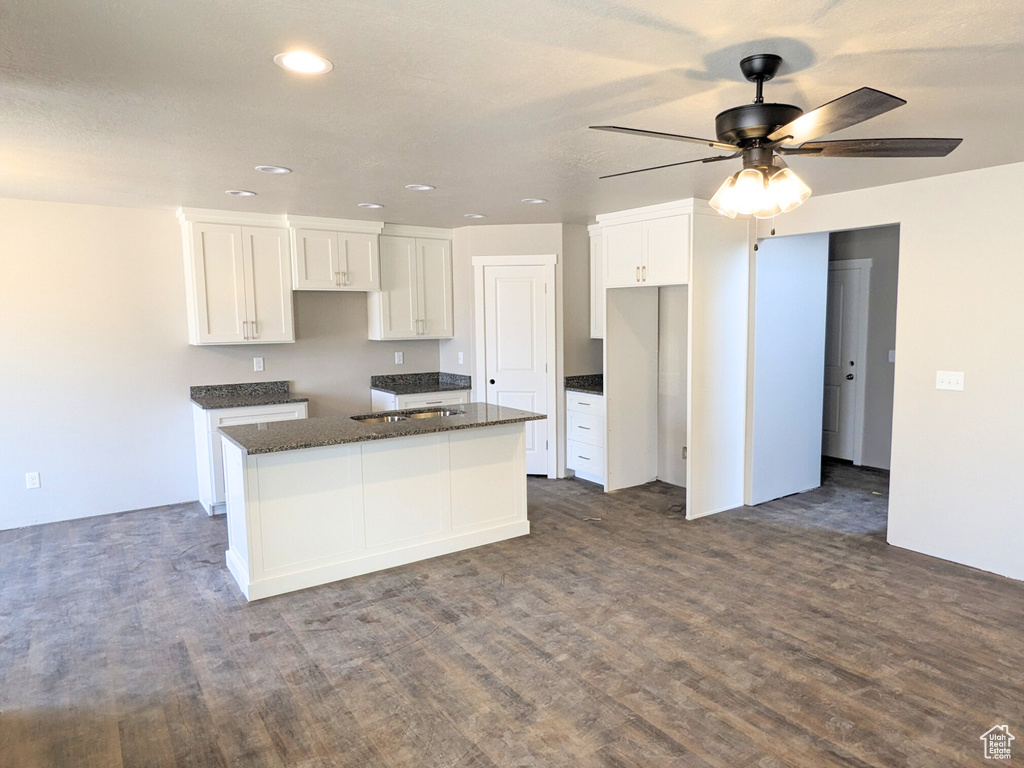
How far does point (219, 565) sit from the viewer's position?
3889 millimetres

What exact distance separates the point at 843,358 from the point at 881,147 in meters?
4.80

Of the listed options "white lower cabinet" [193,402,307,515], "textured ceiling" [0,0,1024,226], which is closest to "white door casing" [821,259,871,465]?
"textured ceiling" [0,0,1024,226]

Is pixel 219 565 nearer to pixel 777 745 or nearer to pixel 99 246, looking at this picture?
pixel 99 246

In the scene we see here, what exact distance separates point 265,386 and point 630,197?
3.41 metres

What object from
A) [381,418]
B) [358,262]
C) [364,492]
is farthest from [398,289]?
[364,492]

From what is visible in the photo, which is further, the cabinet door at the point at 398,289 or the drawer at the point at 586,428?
the cabinet door at the point at 398,289

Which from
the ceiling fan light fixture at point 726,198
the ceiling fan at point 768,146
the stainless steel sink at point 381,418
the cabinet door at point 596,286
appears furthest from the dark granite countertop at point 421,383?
the ceiling fan at point 768,146

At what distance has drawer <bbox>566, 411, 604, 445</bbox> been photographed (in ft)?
18.1

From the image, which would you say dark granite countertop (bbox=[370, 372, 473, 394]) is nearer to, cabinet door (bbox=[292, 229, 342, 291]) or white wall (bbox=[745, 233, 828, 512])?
cabinet door (bbox=[292, 229, 342, 291])

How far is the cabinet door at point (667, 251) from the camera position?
4543 mm

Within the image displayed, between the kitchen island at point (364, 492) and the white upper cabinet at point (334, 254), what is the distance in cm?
165

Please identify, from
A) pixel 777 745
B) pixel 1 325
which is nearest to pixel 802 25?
pixel 777 745

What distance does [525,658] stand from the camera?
2.80 m

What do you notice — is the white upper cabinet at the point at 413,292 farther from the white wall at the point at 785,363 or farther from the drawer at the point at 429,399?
the white wall at the point at 785,363
